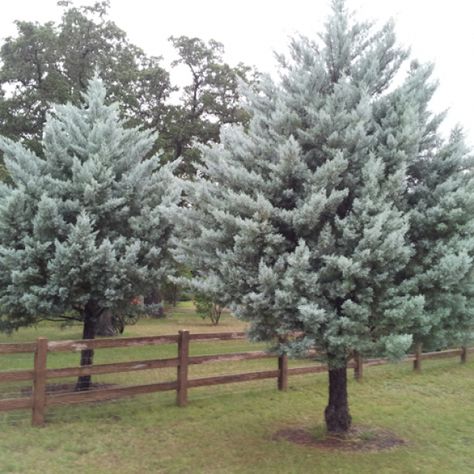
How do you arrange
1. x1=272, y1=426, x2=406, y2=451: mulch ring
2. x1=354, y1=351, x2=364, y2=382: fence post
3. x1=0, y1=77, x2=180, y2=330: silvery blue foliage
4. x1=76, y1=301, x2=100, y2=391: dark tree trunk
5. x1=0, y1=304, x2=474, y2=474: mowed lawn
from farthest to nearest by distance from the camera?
x1=354, y1=351, x2=364, y2=382: fence post, x1=76, y1=301, x2=100, y2=391: dark tree trunk, x1=0, y1=77, x2=180, y2=330: silvery blue foliage, x1=272, y1=426, x2=406, y2=451: mulch ring, x1=0, y1=304, x2=474, y2=474: mowed lawn

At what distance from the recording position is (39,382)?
766cm

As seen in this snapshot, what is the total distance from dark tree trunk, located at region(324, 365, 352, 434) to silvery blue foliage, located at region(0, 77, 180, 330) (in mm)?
3545

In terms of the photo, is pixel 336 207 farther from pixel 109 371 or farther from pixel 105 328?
pixel 105 328

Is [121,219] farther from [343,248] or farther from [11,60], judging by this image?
[11,60]

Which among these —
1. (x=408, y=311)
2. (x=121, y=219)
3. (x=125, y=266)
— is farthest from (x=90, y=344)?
(x=408, y=311)

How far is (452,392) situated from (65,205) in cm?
884

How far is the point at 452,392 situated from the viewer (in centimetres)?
1142

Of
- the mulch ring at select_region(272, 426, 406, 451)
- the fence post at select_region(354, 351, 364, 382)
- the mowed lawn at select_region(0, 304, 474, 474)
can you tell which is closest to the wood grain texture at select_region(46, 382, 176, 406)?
the mowed lawn at select_region(0, 304, 474, 474)

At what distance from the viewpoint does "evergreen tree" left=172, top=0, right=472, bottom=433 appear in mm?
6016

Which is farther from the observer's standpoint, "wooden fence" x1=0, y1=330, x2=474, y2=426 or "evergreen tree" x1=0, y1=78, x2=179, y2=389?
"evergreen tree" x1=0, y1=78, x2=179, y2=389

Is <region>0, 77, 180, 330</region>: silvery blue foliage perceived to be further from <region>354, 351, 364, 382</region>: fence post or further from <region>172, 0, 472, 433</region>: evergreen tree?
<region>354, 351, 364, 382</region>: fence post

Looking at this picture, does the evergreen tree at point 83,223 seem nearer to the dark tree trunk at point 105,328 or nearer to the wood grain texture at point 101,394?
the wood grain texture at point 101,394

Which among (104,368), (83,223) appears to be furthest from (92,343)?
(83,223)

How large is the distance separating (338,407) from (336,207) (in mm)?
3144
